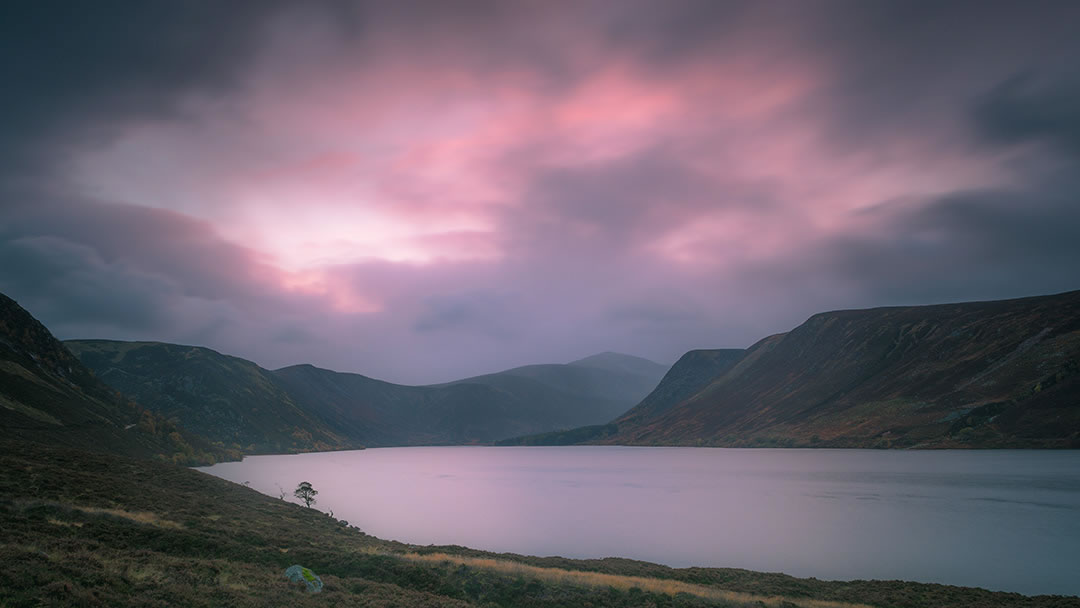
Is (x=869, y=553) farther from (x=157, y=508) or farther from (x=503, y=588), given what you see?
(x=157, y=508)

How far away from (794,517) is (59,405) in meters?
92.0

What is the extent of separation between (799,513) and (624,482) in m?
44.1

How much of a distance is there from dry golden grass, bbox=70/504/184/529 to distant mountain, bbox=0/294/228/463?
3778 centimetres

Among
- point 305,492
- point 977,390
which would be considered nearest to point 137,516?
point 305,492

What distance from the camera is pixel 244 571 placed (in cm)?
2088

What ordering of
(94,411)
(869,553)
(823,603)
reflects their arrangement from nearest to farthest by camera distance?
(823,603), (869,553), (94,411)

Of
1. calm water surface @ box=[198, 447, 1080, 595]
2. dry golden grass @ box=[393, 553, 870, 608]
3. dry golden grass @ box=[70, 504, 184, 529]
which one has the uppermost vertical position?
dry golden grass @ box=[70, 504, 184, 529]

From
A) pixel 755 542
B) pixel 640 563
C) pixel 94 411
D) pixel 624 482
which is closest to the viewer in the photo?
pixel 640 563

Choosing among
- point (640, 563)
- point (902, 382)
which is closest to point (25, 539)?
point (640, 563)

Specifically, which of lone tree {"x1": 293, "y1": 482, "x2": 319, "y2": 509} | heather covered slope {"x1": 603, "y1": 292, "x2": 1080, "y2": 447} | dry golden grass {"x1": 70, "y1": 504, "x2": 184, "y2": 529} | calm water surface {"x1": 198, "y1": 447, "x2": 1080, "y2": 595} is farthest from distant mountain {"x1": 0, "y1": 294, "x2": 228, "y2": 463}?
heather covered slope {"x1": 603, "y1": 292, "x2": 1080, "y2": 447}

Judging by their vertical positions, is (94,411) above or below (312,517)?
above

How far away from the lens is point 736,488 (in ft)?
271

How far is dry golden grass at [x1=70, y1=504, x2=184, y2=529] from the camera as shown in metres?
26.4

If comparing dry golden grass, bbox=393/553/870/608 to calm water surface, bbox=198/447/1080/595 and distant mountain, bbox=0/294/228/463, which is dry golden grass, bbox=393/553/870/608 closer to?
calm water surface, bbox=198/447/1080/595
